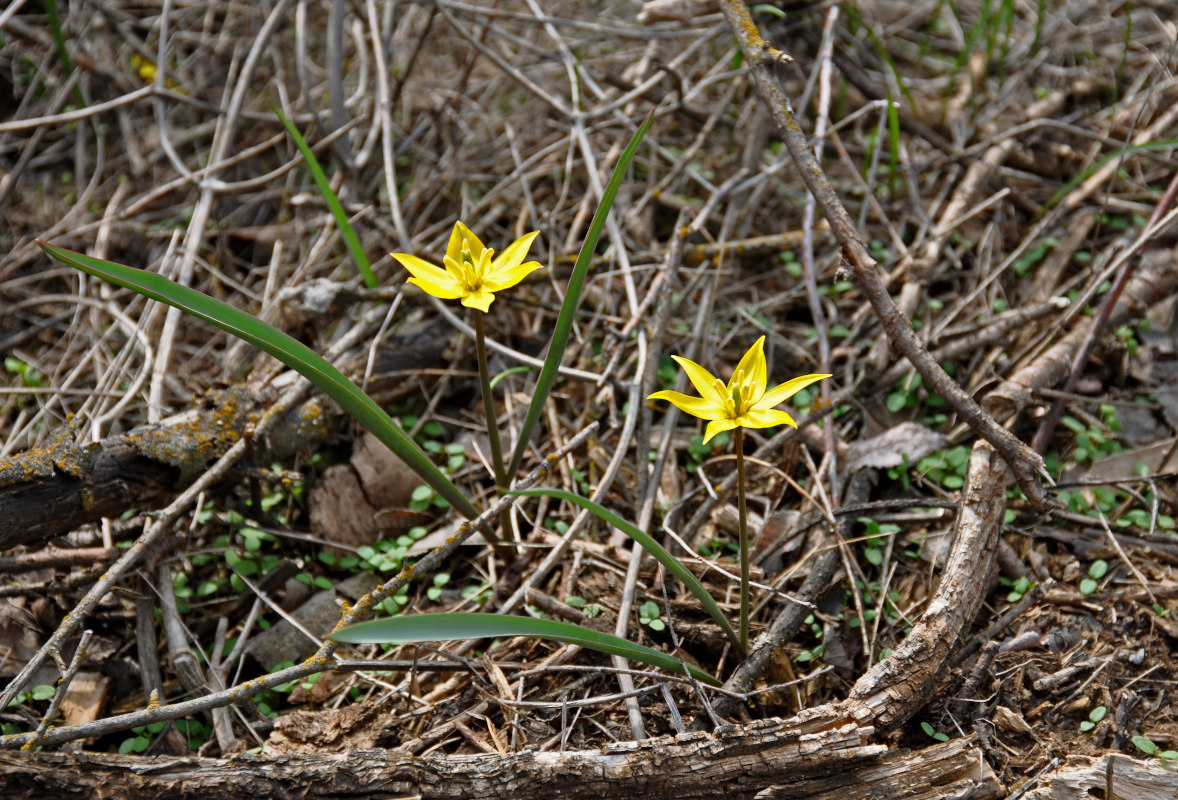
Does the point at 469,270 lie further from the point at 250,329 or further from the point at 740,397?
the point at 740,397

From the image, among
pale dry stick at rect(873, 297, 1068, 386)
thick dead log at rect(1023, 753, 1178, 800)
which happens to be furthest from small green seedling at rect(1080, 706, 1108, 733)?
pale dry stick at rect(873, 297, 1068, 386)

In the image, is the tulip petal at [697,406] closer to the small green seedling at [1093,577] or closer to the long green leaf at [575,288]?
the long green leaf at [575,288]

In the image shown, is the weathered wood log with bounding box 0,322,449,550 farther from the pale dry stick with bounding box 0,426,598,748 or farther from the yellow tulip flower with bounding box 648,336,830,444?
the yellow tulip flower with bounding box 648,336,830,444

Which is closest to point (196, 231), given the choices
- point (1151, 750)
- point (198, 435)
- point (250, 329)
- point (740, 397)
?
point (198, 435)

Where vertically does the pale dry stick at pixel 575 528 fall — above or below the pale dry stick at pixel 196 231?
below

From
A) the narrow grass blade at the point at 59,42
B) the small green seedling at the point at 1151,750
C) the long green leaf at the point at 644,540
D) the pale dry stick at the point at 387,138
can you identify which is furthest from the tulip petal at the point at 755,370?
the narrow grass blade at the point at 59,42

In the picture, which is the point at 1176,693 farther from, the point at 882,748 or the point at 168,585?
the point at 168,585
